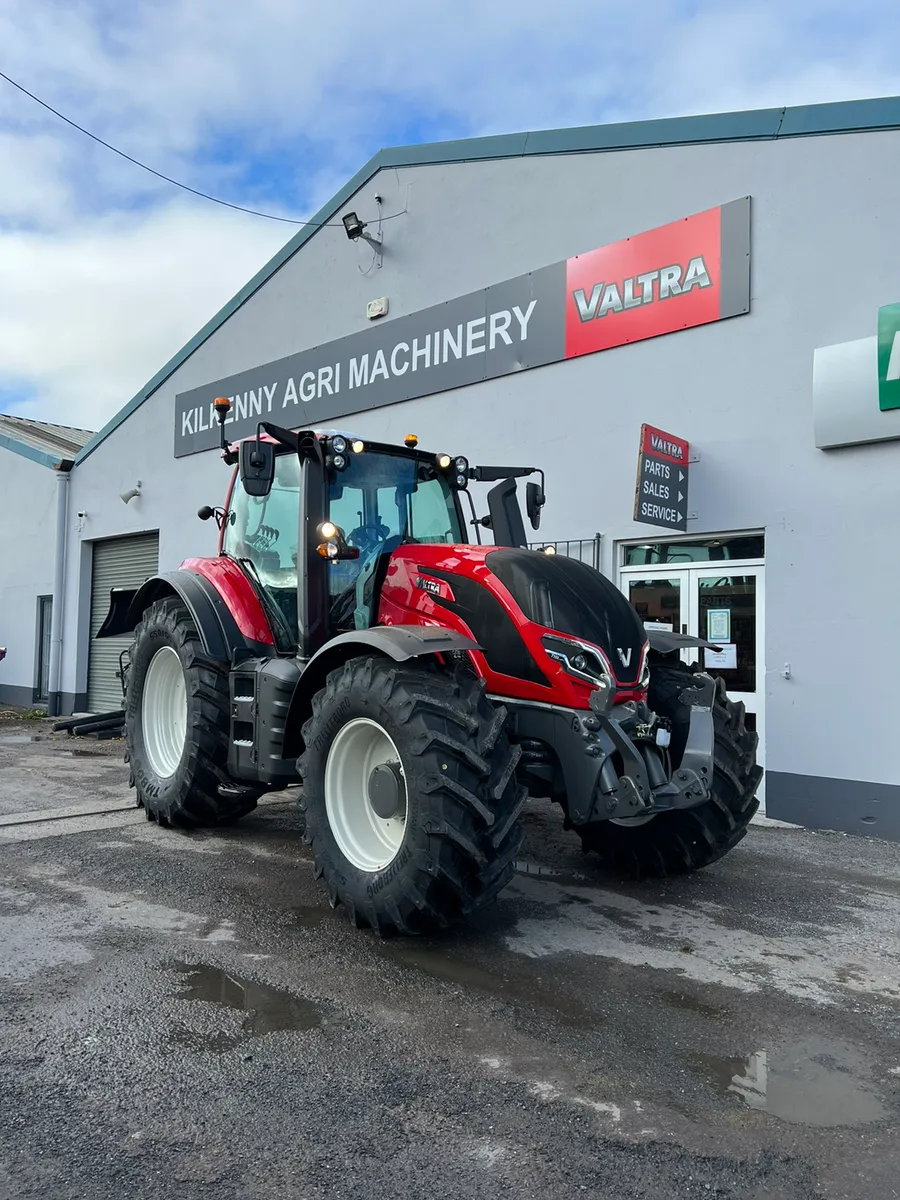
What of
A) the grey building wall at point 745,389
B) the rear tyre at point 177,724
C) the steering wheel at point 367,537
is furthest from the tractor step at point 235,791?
the grey building wall at point 745,389

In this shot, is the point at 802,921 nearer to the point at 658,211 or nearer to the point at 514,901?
the point at 514,901

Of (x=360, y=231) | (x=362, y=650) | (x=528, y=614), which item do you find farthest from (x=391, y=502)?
(x=360, y=231)

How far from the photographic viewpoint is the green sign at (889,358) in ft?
22.1

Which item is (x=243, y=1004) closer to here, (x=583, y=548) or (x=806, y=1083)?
(x=806, y=1083)

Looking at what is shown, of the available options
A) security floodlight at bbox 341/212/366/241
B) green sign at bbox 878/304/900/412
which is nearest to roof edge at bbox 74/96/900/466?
security floodlight at bbox 341/212/366/241

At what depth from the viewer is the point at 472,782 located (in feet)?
12.3

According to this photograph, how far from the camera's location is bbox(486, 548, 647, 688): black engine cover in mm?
4336

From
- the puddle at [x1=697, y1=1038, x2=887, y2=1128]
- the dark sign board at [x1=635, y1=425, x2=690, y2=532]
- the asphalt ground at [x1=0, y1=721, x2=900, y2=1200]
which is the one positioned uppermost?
the dark sign board at [x1=635, y1=425, x2=690, y2=532]

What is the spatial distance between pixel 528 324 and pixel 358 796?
253 inches

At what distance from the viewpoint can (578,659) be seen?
427 cm

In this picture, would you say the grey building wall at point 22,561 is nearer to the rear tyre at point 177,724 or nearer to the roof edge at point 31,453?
the roof edge at point 31,453

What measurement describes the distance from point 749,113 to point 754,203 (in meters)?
0.81

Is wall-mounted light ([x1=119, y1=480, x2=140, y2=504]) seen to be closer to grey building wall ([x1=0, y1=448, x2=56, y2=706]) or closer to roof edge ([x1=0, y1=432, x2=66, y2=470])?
roof edge ([x1=0, y1=432, x2=66, y2=470])

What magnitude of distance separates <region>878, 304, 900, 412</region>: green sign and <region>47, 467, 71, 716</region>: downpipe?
1393 centimetres
